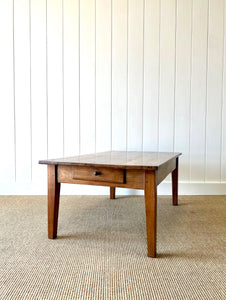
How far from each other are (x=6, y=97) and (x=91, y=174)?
60.1 inches

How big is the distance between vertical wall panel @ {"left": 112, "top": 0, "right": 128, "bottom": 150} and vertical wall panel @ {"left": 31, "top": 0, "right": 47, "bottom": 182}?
65cm

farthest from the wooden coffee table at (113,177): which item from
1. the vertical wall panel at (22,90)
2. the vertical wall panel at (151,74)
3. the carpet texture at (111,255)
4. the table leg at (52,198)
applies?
the vertical wall panel at (22,90)

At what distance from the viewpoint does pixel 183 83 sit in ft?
7.79

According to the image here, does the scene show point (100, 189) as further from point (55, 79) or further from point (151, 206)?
point (151, 206)

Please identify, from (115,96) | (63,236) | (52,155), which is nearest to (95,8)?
(115,96)

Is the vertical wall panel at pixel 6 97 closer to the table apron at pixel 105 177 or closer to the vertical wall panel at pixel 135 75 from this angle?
the vertical wall panel at pixel 135 75

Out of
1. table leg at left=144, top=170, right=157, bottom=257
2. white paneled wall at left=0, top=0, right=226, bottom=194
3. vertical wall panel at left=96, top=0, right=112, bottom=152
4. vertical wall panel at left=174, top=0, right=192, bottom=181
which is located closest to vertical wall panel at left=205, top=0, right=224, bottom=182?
white paneled wall at left=0, top=0, right=226, bottom=194

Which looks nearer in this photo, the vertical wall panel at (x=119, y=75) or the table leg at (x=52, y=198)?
the table leg at (x=52, y=198)

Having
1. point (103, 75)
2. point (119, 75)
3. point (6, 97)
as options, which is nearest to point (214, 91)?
point (119, 75)

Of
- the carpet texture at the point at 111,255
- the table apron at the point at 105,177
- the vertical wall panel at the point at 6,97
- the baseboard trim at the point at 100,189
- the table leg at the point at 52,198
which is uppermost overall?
the vertical wall panel at the point at 6,97

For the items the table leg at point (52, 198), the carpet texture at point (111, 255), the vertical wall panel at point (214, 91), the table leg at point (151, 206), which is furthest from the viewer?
the vertical wall panel at point (214, 91)

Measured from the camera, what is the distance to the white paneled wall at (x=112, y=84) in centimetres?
235

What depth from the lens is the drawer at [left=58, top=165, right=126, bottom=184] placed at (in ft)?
4.22

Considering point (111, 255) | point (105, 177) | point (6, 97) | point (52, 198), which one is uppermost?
point (6, 97)
